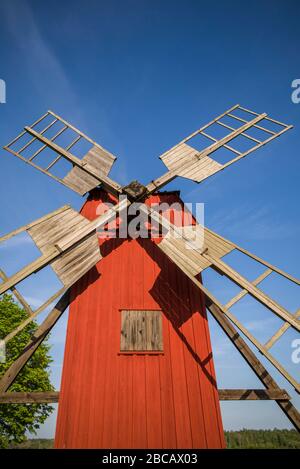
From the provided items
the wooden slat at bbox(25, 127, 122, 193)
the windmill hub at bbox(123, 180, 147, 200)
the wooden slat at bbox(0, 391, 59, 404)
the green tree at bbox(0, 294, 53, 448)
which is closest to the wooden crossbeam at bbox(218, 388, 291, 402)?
the wooden slat at bbox(0, 391, 59, 404)

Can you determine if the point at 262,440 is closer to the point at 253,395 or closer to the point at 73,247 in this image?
the point at 253,395

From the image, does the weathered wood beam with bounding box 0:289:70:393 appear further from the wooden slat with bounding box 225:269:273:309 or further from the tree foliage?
the tree foliage

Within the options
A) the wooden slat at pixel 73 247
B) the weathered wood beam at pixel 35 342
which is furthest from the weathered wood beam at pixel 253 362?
the weathered wood beam at pixel 35 342

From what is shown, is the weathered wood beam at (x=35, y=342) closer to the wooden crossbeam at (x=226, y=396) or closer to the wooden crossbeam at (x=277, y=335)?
the wooden crossbeam at (x=226, y=396)

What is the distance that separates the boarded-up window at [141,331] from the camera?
7.85m

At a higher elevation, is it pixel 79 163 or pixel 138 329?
pixel 79 163

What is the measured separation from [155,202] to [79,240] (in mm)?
3663

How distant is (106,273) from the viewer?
8.91 m

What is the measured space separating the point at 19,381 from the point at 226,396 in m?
15.2

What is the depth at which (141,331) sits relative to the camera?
26.4ft

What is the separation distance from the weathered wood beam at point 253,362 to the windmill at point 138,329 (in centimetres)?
3

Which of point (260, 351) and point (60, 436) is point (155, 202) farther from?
point (60, 436)

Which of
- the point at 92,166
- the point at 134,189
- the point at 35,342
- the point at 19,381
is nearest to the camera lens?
the point at 35,342

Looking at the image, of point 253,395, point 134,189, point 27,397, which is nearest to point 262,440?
point 253,395
